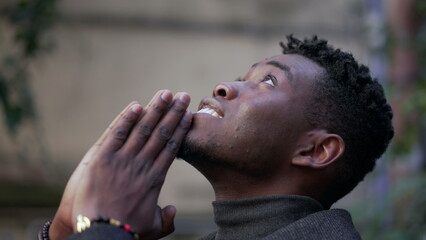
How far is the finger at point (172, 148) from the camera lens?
9.16 ft

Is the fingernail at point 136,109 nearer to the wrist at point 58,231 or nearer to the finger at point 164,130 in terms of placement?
the finger at point 164,130

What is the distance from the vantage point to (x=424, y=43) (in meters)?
6.91

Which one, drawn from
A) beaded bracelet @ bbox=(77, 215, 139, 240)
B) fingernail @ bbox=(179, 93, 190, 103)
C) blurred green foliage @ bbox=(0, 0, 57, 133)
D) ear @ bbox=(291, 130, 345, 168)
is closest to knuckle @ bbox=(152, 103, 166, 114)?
fingernail @ bbox=(179, 93, 190, 103)

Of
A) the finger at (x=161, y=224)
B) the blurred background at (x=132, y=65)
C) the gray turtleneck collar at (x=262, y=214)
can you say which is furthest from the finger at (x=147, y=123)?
the blurred background at (x=132, y=65)

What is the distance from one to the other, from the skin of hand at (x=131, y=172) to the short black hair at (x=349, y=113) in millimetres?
586

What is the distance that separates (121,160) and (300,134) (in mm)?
757

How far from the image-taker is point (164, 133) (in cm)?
281

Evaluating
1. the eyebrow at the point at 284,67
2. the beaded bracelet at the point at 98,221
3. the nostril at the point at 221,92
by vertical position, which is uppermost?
the eyebrow at the point at 284,67

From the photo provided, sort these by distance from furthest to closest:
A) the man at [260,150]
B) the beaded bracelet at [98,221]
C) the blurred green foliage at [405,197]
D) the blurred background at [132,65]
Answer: the blurred background at [132,65] → the blurred green foliage at [405,197] → the man at [260,150] → the beaded bracelet at [98,221]

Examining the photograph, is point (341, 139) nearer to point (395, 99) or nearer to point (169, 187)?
point (395, 99)

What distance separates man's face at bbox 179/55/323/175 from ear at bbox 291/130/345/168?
34 millimetres

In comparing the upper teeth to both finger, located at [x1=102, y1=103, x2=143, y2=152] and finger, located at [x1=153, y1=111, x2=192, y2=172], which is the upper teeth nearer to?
finger, located at [x1=153, y1=111, x2=192, y2=172]

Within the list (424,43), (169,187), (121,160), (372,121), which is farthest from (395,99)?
(169,187)

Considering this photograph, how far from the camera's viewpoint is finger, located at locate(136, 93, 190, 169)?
276cm
